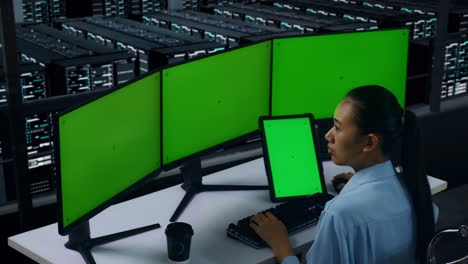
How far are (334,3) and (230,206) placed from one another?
271cm

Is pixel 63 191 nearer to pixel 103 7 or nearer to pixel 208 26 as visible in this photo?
pixel 208 26

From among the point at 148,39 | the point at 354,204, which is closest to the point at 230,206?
the point at 354,204

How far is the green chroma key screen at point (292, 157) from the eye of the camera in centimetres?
248

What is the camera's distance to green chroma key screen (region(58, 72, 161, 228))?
77.2 inches

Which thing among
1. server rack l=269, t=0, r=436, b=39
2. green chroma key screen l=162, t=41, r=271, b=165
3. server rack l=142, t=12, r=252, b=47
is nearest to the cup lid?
green chroma key screen l=162, t=41, r=271, b=165

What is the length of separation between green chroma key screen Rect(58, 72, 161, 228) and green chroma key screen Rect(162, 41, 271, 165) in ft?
0.21

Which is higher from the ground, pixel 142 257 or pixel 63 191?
pixel 63 191

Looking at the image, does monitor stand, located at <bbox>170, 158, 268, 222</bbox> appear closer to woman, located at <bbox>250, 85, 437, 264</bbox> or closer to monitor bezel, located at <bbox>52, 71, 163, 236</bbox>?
monitor bezel, located at <bbox>52, 71, 163, 236</bbox>

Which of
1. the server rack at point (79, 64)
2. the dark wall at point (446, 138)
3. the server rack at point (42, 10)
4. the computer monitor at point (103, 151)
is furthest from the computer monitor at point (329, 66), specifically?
the server rack at point (42, 10)

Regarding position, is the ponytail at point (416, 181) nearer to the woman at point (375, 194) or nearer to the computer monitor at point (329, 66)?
the woman at point (375, 194)

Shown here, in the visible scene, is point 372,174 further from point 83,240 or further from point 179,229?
point 83,240

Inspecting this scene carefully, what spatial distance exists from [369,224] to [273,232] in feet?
1.64

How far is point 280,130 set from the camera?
2498 mm

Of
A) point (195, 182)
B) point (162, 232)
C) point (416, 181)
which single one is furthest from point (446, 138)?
point (416, 181)
